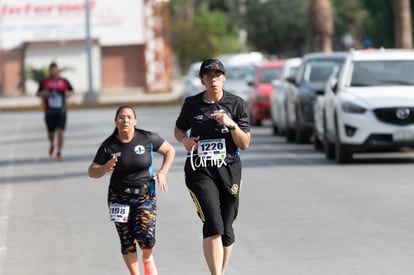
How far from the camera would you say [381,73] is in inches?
813

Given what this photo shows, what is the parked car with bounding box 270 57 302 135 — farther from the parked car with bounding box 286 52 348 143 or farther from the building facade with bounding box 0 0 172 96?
the building facade with bounding box 0 0 172 96

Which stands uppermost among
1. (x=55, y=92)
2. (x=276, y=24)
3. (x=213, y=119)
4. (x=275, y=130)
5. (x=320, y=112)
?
(x=213, y=119)

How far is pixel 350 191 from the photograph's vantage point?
15867 millimetres

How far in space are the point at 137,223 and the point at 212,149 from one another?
734mm

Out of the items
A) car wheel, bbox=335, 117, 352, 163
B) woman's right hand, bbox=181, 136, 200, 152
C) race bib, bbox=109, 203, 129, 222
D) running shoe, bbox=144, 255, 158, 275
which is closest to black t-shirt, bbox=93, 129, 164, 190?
race bib, bbox=109, 203, 129, 222

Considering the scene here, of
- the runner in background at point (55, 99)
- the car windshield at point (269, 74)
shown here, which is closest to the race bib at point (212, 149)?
the runner in background at point (55, 99)

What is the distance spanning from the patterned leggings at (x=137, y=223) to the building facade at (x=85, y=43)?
6139 cm

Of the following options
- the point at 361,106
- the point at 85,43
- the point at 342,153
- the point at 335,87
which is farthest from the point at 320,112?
the point at 85,43

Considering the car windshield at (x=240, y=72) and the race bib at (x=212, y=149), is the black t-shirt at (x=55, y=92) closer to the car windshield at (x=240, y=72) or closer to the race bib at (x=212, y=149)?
the car windshield at (x=240, y=72)

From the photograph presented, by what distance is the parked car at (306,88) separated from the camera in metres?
25.1

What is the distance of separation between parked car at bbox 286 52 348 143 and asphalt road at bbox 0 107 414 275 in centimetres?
188

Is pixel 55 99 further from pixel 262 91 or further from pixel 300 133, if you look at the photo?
pixel 262 91

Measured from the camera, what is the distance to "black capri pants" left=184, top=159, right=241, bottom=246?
9.02 metres

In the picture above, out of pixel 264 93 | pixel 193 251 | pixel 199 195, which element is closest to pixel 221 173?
pixel 199 195
